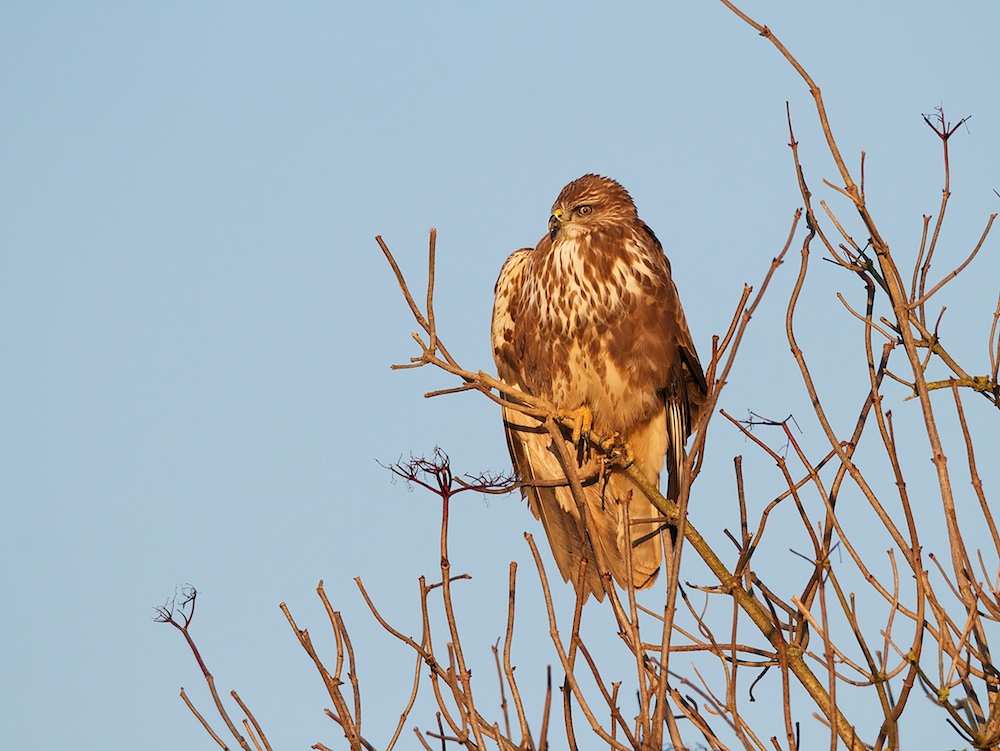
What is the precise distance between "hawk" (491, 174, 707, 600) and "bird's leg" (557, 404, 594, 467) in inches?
0.4

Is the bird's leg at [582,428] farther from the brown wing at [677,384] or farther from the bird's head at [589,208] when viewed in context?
the bird's head at [589,208]

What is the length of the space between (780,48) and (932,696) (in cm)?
169

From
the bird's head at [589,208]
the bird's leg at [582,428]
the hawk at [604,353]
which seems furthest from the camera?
the bird's head at [589,208]

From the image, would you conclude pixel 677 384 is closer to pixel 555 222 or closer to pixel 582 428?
pixel 582 428

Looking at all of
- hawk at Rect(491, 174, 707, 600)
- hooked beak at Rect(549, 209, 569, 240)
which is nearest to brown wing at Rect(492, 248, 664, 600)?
hawk at Rect(491, 174, 707, 600)

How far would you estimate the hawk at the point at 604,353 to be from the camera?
5547mm

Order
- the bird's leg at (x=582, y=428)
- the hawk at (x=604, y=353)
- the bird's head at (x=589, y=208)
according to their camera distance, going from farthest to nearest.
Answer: the bird's head at (x=589, y=208) → the hawk at (x=604, y=353) → the bird's leg at (x=582, y=428)

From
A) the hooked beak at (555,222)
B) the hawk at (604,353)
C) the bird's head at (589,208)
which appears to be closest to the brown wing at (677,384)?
the hawk at (604,353)

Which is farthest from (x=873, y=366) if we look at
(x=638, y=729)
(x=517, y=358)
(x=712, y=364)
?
(x=517, y=358)

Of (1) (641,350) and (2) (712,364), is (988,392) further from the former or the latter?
(1) (641,350)

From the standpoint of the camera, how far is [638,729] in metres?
2.58

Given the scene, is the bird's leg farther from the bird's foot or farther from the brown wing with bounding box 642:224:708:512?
the brown wing with bounding box 642:224:708:512

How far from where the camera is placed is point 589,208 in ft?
19.4

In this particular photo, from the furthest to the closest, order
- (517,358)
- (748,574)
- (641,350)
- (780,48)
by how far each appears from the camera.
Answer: (517,358) → (641,350) → (748,574) → (780,48)
